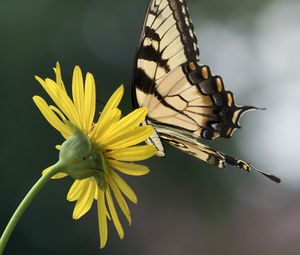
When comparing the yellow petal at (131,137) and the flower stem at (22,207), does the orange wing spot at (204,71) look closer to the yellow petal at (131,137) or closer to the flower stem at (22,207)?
the yellow petal at (131,137)

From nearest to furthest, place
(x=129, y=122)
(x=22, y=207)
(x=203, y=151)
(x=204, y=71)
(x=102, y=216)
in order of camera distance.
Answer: (x=22, y=207) < (x=129, y=122) < (x=102, y=216) < (x=203, y=151) < (x=204, y=71)

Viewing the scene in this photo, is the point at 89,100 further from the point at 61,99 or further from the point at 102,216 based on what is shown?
the point at 102,216

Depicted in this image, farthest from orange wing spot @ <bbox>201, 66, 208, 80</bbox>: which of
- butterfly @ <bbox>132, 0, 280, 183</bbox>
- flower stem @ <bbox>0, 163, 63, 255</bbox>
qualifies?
flower stem @ <bbox>0, 163, 63, 255</bbox>

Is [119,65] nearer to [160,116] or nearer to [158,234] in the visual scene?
[158,234]

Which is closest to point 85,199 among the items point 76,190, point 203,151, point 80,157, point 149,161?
point 76,190

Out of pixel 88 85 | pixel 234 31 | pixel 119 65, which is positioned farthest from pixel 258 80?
pixel 88 85

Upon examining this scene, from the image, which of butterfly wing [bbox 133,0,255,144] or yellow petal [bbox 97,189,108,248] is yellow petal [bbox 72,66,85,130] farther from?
butterfly wing [bbox 133,0,255,144]
